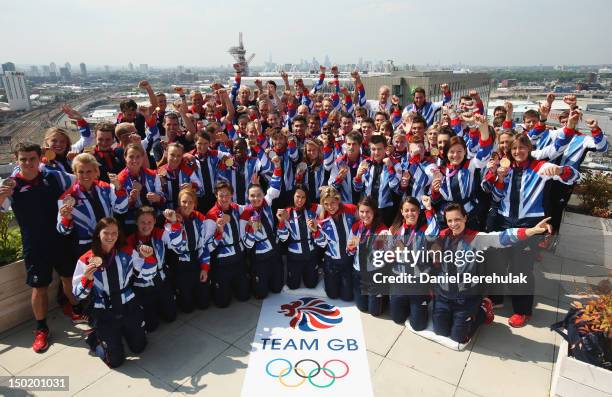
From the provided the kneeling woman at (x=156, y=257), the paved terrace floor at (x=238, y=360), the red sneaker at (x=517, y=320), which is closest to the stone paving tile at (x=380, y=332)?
the paved terrace floor at (x=238, y=360)

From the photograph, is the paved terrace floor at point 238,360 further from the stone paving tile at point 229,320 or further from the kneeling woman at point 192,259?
the kneeling woman at point 192,259

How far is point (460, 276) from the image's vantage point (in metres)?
3.78

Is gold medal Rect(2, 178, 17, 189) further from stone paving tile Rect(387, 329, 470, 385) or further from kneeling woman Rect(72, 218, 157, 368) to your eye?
stone paving tile Rect(387, 329, 470, 385)

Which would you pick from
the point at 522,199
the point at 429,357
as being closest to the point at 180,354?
the point at 429,357

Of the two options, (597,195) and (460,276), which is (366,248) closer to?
(460,276)

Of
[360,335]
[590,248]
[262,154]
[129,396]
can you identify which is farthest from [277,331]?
[590,248]

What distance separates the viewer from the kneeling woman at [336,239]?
15.0 ft

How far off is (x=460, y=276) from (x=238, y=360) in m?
2.53

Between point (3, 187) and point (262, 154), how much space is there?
3.22m

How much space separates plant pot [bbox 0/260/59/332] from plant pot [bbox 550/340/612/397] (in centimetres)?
571

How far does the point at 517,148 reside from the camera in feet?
13.9

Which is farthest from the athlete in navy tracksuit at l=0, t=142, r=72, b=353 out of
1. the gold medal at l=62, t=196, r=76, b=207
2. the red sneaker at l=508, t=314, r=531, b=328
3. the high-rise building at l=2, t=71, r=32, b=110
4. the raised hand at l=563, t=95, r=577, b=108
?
the high-rise building at l=2, t=71, r=32, b=110

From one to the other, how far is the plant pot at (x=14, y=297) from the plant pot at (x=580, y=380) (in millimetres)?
5707

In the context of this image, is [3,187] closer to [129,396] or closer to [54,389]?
[54,389]
